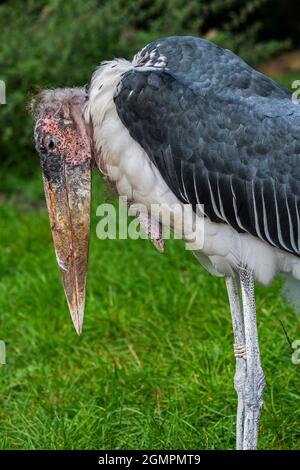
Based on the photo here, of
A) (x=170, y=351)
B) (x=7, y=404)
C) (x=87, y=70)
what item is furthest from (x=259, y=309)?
(x=87, y=70)

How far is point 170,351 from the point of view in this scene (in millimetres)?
4855

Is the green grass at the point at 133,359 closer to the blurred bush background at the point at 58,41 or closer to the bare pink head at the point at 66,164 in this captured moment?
the bare pink head at the point at 66,164

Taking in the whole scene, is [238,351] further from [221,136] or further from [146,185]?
[221,136]

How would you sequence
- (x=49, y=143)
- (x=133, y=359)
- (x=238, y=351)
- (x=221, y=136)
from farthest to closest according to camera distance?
(x=133, y=359)
(x=238, y=351)
(x=49, y=143)
(x=221, y=136)

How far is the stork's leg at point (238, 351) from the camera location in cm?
373

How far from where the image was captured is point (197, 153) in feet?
11.3

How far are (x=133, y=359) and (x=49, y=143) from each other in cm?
159

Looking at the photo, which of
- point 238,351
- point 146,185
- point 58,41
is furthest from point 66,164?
point 58,41

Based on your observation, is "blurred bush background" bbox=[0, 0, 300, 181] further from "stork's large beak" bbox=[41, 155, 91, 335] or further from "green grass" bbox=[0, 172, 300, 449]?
"stork's large beak" bbox=[41, 155, 91, 335]

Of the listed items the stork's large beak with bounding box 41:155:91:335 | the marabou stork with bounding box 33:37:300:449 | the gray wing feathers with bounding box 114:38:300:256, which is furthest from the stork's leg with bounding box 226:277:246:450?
the stork's large beak with bounding box 41:155:91:335

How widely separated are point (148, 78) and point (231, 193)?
1.59 feet

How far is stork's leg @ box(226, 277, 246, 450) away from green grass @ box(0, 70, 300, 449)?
291 mm

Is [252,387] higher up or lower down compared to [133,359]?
lower down

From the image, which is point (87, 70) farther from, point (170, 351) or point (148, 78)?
point (148, 78)
